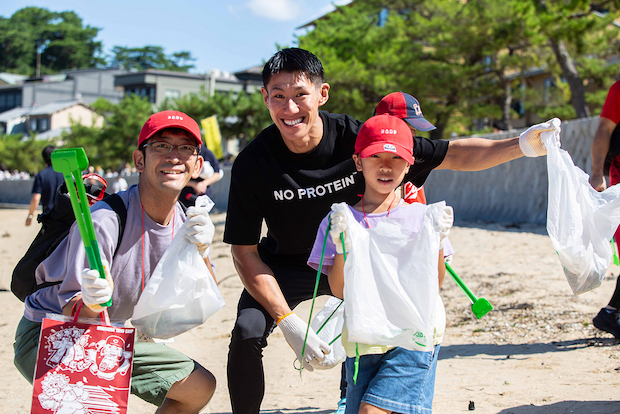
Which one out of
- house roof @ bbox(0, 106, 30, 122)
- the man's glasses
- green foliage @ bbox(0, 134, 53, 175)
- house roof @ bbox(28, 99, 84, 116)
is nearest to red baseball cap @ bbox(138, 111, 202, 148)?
the man's glasses

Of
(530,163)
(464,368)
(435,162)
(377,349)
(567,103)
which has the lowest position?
(464,368)

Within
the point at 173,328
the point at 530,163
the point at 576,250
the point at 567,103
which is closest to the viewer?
the point at 173,328

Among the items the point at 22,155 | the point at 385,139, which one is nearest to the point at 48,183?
the point at 385,139

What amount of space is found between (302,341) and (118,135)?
32476 mm

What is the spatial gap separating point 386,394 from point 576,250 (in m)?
1.16

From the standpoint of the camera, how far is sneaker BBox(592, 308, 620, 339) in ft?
12.3

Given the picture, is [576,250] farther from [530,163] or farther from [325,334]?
[530,163]

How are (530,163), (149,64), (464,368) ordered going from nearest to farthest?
(464,368) < (530,163) < (149,64)

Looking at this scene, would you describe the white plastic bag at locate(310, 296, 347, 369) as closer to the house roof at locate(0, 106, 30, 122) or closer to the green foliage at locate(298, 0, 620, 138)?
the green foliage at locate(298, 0, 620, 138)

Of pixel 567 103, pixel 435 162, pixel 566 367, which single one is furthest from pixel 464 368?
pixel 567 103

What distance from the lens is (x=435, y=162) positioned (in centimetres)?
294

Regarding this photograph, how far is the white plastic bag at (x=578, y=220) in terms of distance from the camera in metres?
2.60

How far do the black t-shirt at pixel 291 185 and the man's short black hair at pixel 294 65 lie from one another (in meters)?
0.26

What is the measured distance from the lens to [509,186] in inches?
433
